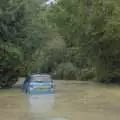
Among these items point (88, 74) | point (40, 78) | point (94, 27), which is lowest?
point (88, 74)

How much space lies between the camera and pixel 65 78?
6562cm

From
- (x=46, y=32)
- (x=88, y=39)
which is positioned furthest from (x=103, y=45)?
(x=46, y=32)

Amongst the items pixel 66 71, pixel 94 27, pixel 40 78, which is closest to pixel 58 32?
pixel 94 27

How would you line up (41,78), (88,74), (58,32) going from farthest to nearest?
(88,74), (58,32), (41,78)

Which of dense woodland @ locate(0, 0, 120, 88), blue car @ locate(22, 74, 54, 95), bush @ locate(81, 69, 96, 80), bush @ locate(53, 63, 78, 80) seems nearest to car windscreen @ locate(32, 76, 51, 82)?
blue car @ locate(22, 74, 54, 95)

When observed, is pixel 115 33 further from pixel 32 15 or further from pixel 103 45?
pixel 32 15

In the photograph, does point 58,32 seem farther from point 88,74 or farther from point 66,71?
point 66,71

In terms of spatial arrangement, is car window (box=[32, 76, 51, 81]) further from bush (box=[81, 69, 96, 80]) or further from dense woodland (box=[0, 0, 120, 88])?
bush (box=[81, 69, 96, 80])

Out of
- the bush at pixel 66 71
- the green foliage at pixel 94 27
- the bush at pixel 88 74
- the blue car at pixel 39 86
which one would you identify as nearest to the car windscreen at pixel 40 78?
the blue car at pixel 39 86

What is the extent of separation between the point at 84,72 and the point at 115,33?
2034 cm

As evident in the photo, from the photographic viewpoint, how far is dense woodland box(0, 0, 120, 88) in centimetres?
3491

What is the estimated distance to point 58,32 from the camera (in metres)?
50.1

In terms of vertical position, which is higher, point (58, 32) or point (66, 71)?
point (58, 32)

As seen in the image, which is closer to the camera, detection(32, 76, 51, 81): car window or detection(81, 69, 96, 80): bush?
detection(32, 76, 51, 81): car window
